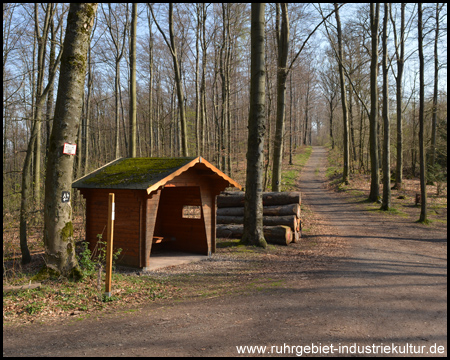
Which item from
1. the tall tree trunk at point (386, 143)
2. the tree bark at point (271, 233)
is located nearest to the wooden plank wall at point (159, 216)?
the tree bark at point (271, 233)

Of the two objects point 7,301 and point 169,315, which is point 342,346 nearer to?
point 169,315

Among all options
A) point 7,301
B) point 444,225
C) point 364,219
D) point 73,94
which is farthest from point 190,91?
point 7,301

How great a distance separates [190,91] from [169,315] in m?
32.6

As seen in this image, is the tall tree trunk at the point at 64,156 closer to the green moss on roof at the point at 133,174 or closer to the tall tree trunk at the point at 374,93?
the green moss on roof at the point at 133,174

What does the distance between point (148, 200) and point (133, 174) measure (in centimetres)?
93

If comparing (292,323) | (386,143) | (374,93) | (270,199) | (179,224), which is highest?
(374,93)

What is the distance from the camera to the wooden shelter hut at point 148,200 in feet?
29.9

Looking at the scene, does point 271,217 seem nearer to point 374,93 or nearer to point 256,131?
point 256,131

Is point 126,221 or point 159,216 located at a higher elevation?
point 126,221

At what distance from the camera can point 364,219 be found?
1575 centimetres

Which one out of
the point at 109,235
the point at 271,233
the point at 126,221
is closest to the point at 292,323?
the point at 109,235

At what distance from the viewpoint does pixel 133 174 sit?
9.55 metres

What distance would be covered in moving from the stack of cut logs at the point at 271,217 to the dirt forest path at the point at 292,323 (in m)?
4.04

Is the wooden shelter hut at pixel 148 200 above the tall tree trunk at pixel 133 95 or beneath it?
beneath
